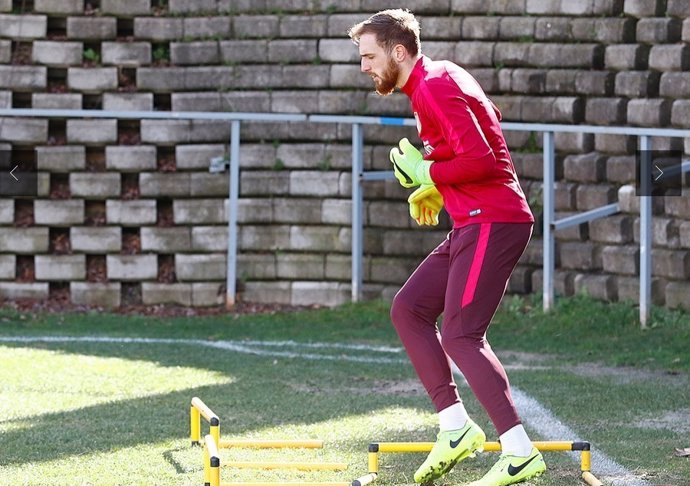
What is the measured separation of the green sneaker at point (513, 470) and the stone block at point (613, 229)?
6.92m

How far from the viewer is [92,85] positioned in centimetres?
1470

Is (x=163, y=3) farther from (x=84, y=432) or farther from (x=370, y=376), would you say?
(x=84, y=432)

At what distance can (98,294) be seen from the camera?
14312mm

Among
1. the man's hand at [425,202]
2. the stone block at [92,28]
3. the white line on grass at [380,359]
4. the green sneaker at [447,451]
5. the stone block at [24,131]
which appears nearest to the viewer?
the green sneaker at [447,451]

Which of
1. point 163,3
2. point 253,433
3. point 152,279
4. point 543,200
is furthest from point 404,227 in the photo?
point 253,433

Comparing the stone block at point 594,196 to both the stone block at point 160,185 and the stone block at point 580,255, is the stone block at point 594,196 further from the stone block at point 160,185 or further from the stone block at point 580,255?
the stone block at point 160,185

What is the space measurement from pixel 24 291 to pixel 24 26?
282 centimetres

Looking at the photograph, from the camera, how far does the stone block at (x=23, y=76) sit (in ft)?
48.1

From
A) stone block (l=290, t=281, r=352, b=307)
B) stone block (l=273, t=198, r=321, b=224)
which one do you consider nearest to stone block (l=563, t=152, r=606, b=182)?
stone block (l=290, t=281, r=352, b=307)

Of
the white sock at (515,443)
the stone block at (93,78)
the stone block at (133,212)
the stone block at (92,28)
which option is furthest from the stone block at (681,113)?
the white sock at (515,443)

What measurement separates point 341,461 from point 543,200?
6.48 metres

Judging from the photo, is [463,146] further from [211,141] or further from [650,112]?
[211,141]

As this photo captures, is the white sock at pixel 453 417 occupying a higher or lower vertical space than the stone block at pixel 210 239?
higher

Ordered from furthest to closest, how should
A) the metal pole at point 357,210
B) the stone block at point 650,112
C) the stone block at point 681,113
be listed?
the metal pole at point 357,210, the stone block at point 650,112, the stone block at point 681,113
